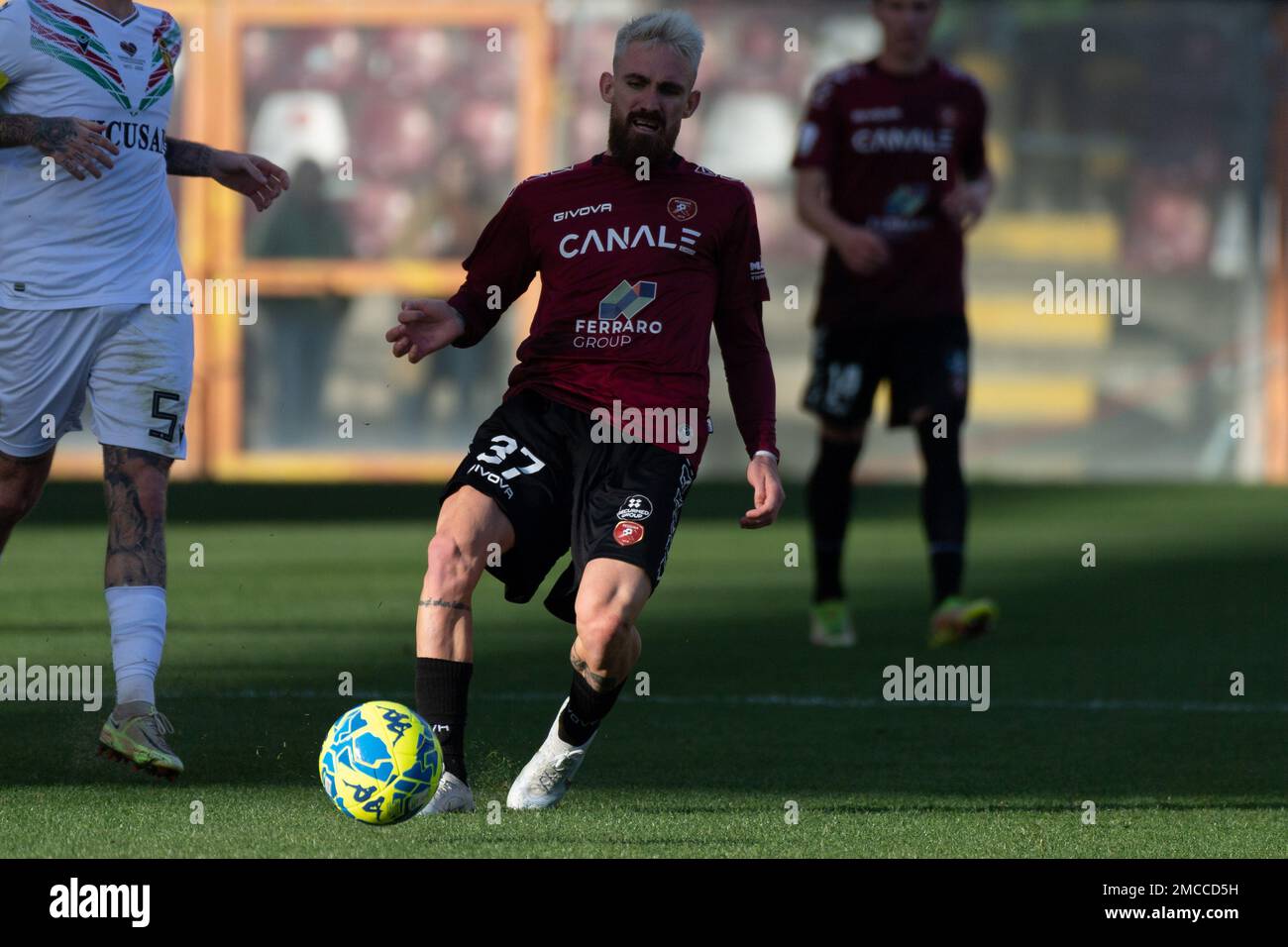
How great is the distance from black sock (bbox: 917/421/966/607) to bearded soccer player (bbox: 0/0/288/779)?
136 inches

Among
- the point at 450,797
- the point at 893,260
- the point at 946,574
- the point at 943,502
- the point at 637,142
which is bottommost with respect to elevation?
the point at 450,797

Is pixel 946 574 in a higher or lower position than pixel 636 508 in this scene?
lower

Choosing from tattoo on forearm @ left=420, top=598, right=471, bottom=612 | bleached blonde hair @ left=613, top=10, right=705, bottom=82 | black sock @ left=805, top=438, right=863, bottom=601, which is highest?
bleached blonde hair @ left=613, top=10, right=705, bottom=82

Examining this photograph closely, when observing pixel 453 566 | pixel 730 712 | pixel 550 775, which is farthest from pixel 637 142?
pixel 730 712

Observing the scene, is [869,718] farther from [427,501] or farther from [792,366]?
[792,366]

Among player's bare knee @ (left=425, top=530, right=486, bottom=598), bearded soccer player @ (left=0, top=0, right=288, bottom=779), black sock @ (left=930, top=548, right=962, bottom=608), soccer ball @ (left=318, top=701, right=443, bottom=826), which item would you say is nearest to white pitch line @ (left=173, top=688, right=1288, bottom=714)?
black sock @ (left=930, top=548, right=962, bottom=608)

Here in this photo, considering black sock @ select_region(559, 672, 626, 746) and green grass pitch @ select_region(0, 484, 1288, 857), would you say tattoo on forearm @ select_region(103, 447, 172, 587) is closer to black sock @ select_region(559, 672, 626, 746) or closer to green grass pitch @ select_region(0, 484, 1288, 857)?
green grass pitch @ select_region(0, 484, 1288, 857)

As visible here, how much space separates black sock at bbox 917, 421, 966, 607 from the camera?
335 inches

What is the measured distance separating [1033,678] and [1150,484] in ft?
31.8

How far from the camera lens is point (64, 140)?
5.56 m

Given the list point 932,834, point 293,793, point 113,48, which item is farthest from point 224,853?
point 113,48

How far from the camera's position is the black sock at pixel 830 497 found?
28.9 ft

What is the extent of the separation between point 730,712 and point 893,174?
2758 millimetres

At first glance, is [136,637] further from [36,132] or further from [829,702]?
[829,702]
